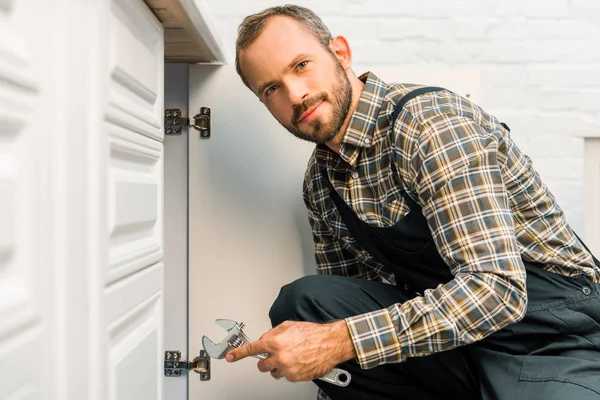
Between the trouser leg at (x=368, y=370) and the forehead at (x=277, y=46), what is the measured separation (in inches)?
15.0

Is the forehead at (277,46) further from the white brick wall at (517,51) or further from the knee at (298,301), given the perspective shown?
the white brick wall at (517,51)

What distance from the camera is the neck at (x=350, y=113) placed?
96 centimetres

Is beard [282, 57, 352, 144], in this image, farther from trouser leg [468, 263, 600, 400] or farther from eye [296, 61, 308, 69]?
trouser leg [468, 263, 600, 400]

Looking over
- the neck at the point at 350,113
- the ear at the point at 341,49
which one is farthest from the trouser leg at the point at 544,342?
the ear at the point at 341,49

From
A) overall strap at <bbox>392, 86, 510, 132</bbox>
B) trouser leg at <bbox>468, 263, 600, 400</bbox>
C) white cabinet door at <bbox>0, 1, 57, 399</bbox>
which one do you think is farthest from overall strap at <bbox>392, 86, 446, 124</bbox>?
white cabinet door at <bbox>0, 1, 57, 399</bbox>

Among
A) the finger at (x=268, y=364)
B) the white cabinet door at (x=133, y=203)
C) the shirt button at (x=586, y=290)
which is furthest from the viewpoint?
the shirt button at (x=586, y=290)

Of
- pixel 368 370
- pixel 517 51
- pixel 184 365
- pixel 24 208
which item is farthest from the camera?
pixel 517 51

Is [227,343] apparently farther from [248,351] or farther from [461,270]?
[461,270]

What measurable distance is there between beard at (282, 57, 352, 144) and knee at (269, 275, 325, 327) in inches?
10.1

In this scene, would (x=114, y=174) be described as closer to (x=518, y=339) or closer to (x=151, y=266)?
(x=151, y=266)

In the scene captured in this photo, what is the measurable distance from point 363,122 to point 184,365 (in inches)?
25.9

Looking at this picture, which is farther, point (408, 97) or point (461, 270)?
point (408, 97)

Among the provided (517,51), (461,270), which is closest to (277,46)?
(461,270)

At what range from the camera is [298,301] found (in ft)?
3.16
